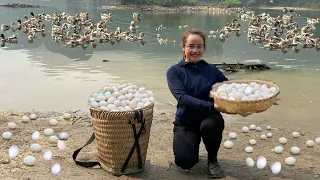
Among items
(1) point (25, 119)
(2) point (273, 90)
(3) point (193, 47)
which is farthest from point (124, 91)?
(1) point (25, 119)

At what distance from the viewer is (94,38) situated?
19109 mm

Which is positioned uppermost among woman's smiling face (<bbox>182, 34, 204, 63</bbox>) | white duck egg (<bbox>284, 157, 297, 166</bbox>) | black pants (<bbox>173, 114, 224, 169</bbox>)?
woman's smiling face (<bbox>182, 34, 204, 63</bbox>)

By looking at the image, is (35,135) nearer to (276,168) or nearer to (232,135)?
(232,135)

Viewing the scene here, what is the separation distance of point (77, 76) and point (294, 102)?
5541 mm

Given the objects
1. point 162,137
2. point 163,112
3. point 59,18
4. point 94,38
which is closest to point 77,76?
point 163,112

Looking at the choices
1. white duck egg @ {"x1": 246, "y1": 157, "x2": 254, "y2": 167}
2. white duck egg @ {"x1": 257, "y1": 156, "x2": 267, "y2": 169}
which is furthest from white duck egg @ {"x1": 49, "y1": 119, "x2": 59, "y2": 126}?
white duck egg @ {"x1": 257, "y1": 156, "x2": 267, "y2": 169}

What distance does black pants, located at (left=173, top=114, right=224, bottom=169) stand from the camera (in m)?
4.35

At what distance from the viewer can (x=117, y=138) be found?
4309 mm

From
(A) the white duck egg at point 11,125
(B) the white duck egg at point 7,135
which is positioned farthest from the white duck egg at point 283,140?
(A) the white duck egg at point 11,125

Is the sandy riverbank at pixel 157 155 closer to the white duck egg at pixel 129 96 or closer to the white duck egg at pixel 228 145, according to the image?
the white duck egg at pixel 228 145

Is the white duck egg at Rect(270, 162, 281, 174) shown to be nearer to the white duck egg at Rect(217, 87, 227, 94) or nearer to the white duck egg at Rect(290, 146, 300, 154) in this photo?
the white duck egg at Rect(290, 146, 300, 154)

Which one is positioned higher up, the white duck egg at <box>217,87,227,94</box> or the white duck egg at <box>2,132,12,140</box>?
the white duck egg at <box>217,87,227,94</box>

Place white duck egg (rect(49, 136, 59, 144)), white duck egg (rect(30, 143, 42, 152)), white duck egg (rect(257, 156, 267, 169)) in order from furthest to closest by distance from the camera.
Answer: white duck egg (rect(49, 136, 59, 144)) < white duck egg (rect(30, 143, 42, 152)) < white duck egg (rect(257, 156, 267, 169))

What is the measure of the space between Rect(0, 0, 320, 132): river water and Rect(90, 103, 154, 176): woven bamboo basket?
3.10m
